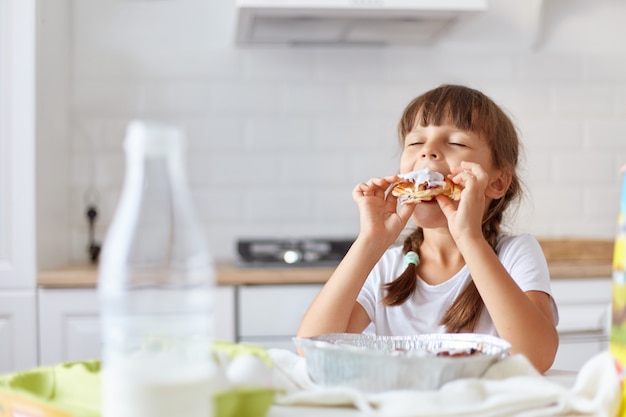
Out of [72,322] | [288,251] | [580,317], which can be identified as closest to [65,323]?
[72,322]

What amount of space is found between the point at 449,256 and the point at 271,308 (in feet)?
2.52

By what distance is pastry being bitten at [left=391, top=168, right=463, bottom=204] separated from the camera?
4.46 feet

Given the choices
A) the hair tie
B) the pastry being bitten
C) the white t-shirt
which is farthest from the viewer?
the hair tie

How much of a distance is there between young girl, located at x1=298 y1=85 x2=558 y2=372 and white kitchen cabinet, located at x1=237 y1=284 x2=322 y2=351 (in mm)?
627

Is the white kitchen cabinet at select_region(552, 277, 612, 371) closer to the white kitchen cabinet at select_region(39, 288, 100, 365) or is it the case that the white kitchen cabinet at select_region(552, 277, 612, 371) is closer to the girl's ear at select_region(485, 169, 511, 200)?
the girl's ear at select_region(485, 169, 511, 200)

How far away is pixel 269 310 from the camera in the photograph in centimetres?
225

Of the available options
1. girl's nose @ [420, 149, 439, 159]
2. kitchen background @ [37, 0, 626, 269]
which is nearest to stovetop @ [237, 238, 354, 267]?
kitchen background @ [37, 0, 626, 269]

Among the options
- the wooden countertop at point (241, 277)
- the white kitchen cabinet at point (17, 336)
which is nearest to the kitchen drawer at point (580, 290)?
the wooden countertop at point (241, 277)

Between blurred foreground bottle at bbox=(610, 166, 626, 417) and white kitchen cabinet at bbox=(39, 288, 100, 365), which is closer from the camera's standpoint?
blurred foreground bottle at bbox=(610, 166, 626, 417)

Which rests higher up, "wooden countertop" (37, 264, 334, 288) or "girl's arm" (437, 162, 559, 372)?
"girl's arm" (437, 162, 559, 372)

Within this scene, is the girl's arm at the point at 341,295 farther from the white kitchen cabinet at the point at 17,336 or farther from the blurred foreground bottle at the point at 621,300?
the white kitchen cabinet at the point at 17,336

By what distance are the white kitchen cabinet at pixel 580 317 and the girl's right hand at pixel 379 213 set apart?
1008mm

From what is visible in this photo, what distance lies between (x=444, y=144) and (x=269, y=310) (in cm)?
92

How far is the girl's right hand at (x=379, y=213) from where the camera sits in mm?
1428
